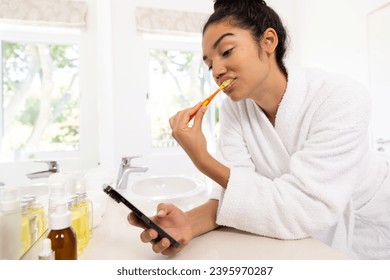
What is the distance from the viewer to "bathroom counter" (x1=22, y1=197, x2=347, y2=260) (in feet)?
1.54

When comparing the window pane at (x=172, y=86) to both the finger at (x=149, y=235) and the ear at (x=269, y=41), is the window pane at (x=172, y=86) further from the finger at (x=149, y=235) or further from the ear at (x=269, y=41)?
the finger at (x=149, y=235)

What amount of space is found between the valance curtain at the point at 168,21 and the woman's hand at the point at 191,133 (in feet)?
5.25

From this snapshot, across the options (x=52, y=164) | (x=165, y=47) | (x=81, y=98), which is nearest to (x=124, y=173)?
(x=81, y=98)

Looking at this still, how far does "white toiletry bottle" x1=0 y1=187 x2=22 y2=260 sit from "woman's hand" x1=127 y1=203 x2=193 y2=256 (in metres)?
0.19

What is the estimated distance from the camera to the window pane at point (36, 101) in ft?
1.80

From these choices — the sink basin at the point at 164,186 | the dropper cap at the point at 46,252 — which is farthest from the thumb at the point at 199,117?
the sink basin at the point at 164,186

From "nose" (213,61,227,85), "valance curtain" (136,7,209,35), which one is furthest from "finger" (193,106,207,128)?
"valance curtain" (136,7,209,35)

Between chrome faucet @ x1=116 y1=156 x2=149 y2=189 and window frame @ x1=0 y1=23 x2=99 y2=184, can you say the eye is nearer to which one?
window frame @ x1=0 y1=23 x2=99 y2=184

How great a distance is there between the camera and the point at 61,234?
40 centimetres

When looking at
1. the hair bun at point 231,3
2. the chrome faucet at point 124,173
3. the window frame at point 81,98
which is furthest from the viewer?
the chrome faucet at point 124,173

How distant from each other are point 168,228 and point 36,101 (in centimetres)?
43

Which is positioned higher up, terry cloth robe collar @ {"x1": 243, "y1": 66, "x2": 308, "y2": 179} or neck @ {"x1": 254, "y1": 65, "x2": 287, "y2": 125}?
neck @ {"x1": 254, "y1": 65, "x2": 287, "y2": 125}
